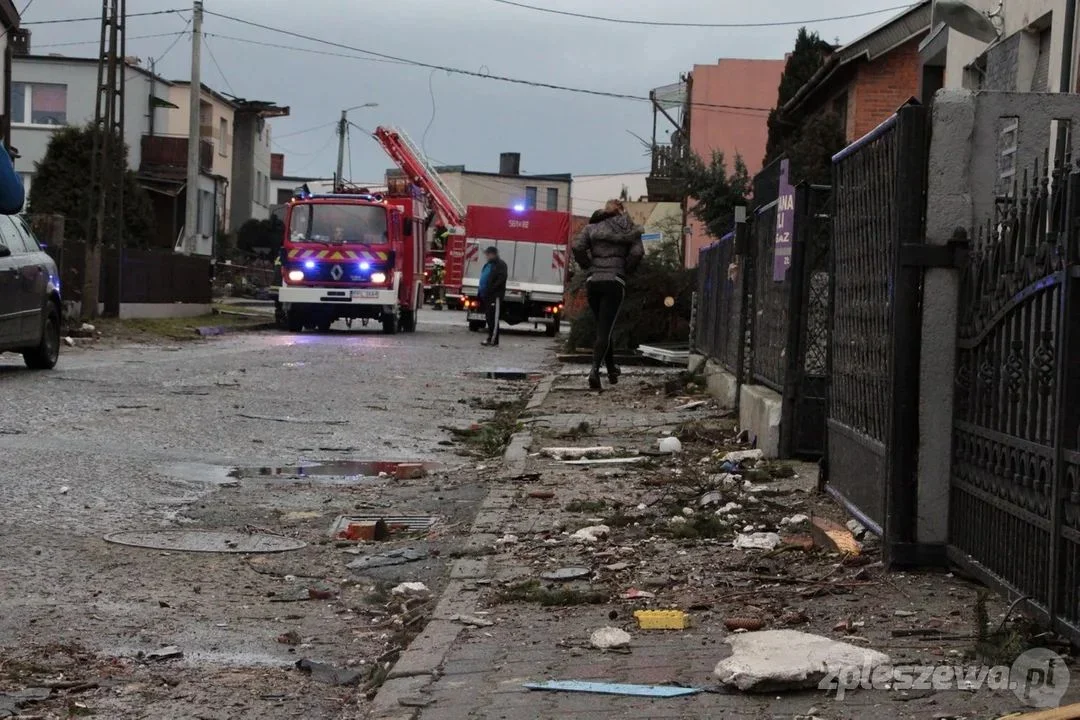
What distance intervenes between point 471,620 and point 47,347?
12.6m

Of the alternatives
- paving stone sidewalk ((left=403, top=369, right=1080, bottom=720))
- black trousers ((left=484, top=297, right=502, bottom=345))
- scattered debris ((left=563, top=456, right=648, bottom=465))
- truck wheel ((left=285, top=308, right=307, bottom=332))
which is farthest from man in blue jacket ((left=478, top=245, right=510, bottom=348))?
paving stone sidewalk ((left=403, top=369, right=1080, bottom=720))

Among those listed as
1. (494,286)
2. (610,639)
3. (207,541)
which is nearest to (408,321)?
(494,286)

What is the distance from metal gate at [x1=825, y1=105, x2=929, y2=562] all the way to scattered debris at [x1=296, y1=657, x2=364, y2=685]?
2.09m

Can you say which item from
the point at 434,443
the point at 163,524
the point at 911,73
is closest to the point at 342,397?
the point at 434,443

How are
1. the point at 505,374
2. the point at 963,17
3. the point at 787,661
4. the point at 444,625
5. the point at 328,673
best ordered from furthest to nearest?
the point at 505,374 < the point at 963,17 < the point at 444,625 < the point at 328,673 < the point at 787,661

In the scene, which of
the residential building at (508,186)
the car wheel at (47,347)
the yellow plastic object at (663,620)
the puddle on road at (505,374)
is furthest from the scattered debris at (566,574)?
the residential building at (508,186)

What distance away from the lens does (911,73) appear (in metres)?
28.6

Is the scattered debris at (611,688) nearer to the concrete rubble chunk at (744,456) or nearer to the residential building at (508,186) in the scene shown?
the concrete rubble chunk at (744,456)

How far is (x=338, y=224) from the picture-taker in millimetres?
30781

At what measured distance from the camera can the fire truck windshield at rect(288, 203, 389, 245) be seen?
3062 centimetres

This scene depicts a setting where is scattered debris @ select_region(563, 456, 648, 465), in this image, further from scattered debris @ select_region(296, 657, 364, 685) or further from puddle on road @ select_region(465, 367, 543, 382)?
puddle on road @ select_region(465, 367, 543, 382)

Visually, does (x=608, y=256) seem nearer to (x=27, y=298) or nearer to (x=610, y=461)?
(x=610, y=461)

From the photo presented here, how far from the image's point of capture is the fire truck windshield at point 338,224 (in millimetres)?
30625

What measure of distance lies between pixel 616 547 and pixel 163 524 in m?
2.39
